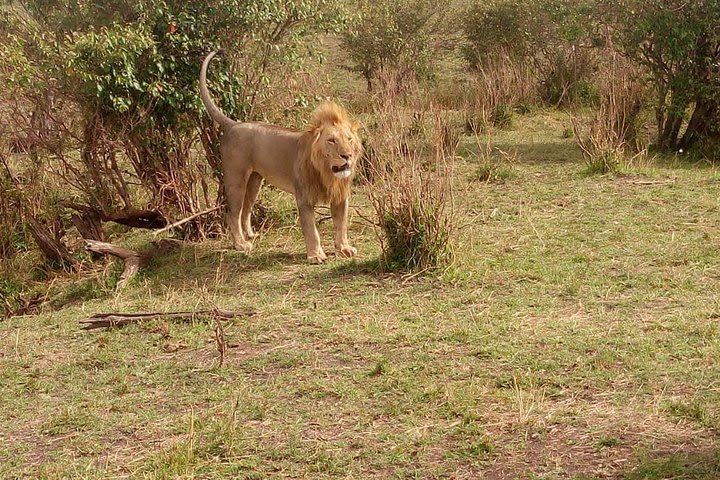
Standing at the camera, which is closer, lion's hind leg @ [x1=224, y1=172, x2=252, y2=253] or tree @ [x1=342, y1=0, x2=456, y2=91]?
lion's hind leg @ [x1=224, y1=172, x2=252, y2=253]

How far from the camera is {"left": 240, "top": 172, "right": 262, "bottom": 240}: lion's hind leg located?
824 centimetres

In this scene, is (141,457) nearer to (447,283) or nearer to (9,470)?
(9,470)

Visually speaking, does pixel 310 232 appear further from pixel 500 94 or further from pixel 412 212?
pixel 500 94

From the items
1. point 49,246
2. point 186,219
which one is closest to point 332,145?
point 186,219

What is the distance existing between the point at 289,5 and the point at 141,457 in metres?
5.14

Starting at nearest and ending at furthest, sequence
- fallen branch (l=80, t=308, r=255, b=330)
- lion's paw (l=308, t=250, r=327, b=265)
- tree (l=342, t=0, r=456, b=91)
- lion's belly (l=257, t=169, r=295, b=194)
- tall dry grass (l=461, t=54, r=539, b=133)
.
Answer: fallen branch (l=80, t=308, r=255, b=330) < lion's paw (l=308, t=250, r=327, b=265) < lion's belly (l=257, t=169, r=295, b=194) < tall dry grass (l=461, t=54, r=539, b=133) < tree (l=342, t=0, r=456, b=91)

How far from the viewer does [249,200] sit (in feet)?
27.1

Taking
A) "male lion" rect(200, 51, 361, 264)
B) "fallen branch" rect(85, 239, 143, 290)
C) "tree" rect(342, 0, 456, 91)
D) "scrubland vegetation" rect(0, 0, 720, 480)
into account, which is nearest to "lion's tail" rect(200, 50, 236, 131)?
"male lion" rect(200, 51, 361, 264)

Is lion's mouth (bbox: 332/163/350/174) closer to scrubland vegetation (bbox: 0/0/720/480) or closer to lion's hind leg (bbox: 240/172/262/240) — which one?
scrubland vegetation (bbox: 0/0/720/480)

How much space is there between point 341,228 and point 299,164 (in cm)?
61

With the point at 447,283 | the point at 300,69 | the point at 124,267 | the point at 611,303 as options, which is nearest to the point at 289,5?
the point at 300,69

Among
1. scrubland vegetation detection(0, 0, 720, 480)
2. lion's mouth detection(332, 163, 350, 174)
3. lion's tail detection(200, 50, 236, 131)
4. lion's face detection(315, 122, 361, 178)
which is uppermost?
lion's tail detection(200, 50, 236, 131)

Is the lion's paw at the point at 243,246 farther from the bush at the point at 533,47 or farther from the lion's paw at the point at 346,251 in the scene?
the bush at the point at 533,47

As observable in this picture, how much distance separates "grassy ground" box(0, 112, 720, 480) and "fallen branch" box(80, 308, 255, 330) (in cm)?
8
